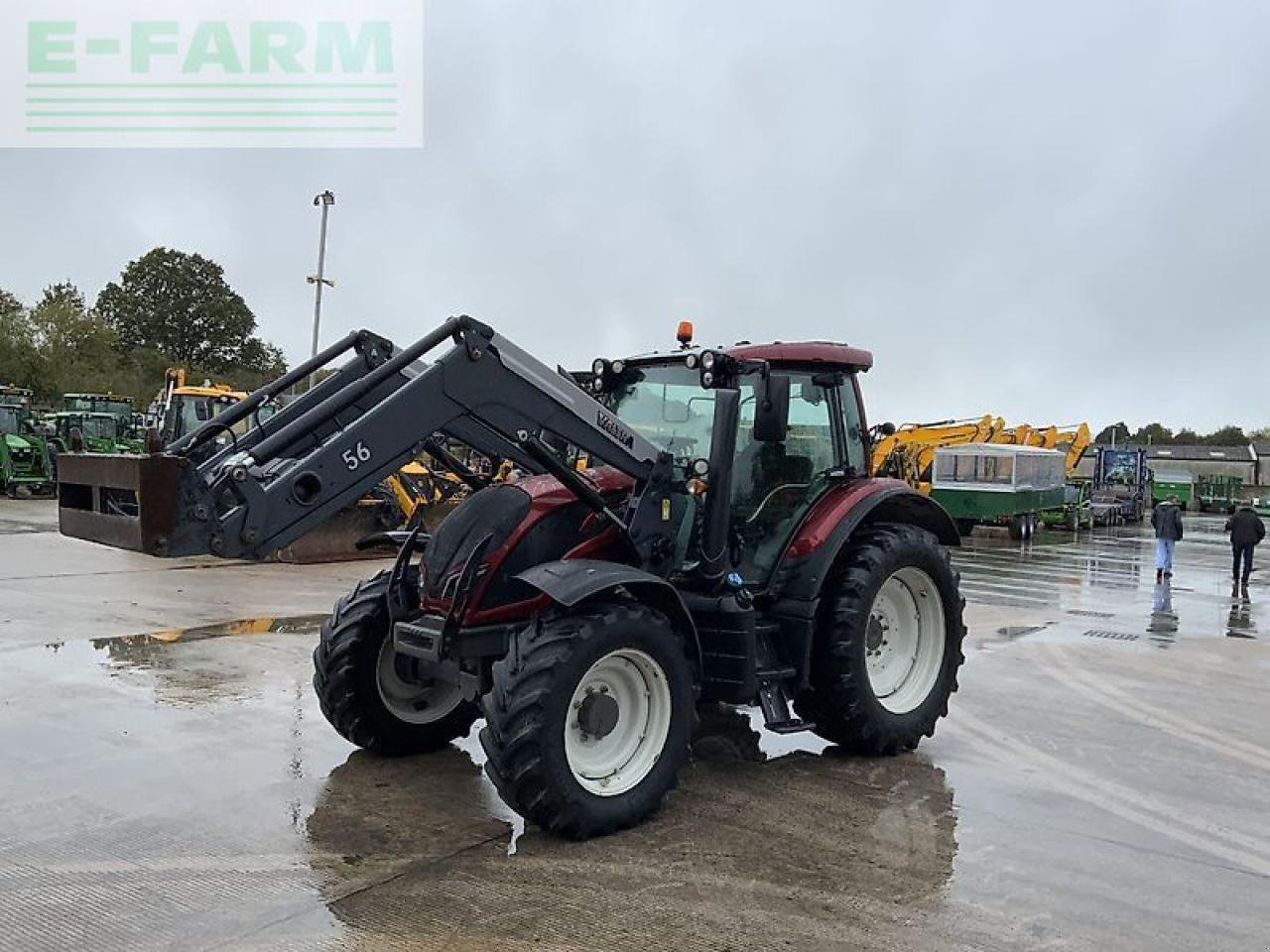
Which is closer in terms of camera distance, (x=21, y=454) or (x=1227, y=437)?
(x=21, y=454)

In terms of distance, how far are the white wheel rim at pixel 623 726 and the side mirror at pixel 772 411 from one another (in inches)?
53.2

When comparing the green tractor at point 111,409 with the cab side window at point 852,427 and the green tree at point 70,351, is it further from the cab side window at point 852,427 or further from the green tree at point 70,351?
the cab side window at point 852,427

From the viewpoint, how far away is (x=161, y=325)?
208ft

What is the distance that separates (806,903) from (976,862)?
945mm

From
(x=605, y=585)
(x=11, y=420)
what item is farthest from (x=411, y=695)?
(x=11, y=420)

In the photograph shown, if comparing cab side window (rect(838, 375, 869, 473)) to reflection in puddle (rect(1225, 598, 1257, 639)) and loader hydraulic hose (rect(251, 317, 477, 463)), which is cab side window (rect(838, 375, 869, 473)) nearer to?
loader hydraulic hose (rect(251, 317, 477, 463))

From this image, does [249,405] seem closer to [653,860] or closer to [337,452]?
[337,452]

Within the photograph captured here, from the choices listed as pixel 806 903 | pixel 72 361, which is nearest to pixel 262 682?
pixel 806 903

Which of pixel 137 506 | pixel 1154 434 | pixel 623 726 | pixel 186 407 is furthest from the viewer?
pixel 1154 434

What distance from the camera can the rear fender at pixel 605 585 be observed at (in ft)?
15.2

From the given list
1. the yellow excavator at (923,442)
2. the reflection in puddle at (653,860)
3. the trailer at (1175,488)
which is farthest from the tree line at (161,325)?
the reflection in puddle at (653,860)

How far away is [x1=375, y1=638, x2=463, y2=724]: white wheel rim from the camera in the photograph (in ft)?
19.1

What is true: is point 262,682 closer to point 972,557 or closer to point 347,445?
point 347,445

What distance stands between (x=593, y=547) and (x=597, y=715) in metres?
0.90
